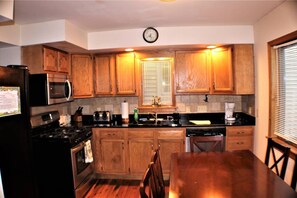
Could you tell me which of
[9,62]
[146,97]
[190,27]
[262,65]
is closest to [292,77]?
[262,65]

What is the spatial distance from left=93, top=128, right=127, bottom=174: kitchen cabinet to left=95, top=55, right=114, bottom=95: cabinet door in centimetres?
71

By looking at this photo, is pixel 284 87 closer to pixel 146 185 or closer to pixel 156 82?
pixel 156 82

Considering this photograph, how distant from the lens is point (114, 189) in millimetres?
3309

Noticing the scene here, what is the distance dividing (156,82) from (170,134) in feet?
3.22

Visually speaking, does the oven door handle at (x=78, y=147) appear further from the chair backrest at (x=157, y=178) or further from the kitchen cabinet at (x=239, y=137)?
the kitchen cabinet at (x=239, y=137)

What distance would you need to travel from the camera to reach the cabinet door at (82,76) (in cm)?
374

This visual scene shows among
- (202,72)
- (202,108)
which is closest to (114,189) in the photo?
(202,108)

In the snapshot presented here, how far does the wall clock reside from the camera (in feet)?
11.0

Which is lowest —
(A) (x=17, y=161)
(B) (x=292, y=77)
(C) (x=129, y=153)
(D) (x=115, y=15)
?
(C) (x=129, y=153)

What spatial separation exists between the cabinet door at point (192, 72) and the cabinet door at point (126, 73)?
743 mm

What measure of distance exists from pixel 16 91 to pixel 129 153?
6.35 feet

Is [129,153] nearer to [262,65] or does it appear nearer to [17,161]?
[17,161]

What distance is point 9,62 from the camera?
3.21 meters

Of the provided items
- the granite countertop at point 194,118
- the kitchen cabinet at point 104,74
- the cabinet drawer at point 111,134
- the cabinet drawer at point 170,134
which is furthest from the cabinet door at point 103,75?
the cabinet drawer at point 170,134
